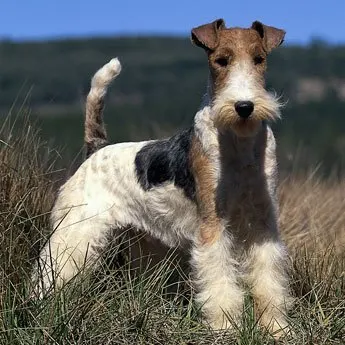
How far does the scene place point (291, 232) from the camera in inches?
340

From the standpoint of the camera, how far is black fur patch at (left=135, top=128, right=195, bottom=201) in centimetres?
716

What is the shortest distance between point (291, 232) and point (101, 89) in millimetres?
2361

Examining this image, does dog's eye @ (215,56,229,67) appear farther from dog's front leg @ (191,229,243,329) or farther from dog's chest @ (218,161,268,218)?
dog's front leg @ (191,229,243,329)

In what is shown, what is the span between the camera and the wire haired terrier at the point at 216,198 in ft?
21.1

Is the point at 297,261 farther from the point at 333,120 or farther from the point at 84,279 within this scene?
the point at 333,120

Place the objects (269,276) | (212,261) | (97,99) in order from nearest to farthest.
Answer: (212,261) → (269,276) → (97,99)

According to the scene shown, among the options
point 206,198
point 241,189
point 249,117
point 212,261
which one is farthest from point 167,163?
point 249,117

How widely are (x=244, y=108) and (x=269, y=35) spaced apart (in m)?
1.03

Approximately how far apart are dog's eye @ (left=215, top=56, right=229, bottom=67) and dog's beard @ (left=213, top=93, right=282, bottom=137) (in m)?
0.42

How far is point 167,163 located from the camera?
24.4 feet

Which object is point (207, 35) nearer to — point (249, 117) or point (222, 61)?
point (222, 61)

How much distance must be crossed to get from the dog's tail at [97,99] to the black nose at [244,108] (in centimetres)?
241

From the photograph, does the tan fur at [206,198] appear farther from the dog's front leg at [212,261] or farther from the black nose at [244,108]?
the black nose at [244,108]

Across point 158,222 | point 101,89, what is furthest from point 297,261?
point 101,89
